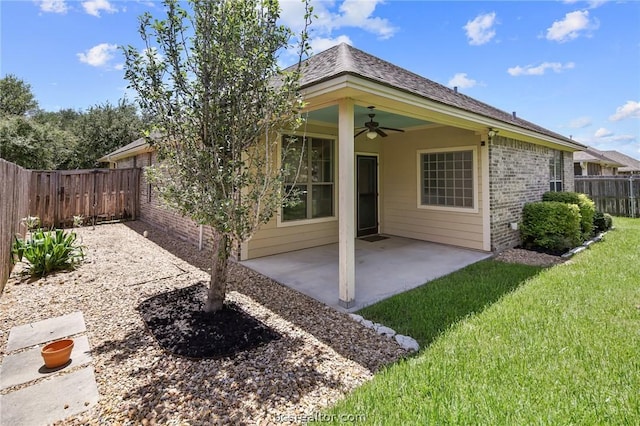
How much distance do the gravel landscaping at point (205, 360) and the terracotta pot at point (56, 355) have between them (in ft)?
0.80

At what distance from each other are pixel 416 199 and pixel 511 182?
236cm

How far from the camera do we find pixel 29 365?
117 inches

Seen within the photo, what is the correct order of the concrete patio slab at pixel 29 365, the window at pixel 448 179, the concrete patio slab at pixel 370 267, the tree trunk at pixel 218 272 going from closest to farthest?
1. the concrete patio slab at pixel 29 365
2. the tree trunk at pixel 218 272
3. the concrete patio slab at pixel 370 267
4. the window at pixel 448 179

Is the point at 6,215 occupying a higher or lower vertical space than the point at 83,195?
lower

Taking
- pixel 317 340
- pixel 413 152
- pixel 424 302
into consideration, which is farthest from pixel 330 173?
pixel 317 340

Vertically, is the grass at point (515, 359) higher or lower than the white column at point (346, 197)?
lower

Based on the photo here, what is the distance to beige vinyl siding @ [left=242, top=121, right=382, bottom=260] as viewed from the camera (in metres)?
6.70

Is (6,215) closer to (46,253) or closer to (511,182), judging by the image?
(46,253)

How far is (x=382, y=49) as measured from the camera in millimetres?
11391

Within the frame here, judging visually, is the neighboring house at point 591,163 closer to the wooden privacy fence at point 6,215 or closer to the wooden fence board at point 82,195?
the wooden fence board at point 82,195

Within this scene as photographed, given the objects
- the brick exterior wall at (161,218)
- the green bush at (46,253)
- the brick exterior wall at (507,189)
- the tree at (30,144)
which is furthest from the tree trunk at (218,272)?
the tree at (30,144)

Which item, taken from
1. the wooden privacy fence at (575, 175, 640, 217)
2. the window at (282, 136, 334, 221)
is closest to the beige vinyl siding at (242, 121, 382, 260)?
the window at (282, 136, 334, 221)

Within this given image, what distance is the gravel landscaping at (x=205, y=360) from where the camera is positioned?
2.35m

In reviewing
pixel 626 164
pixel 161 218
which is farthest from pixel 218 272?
pixel 626 164
